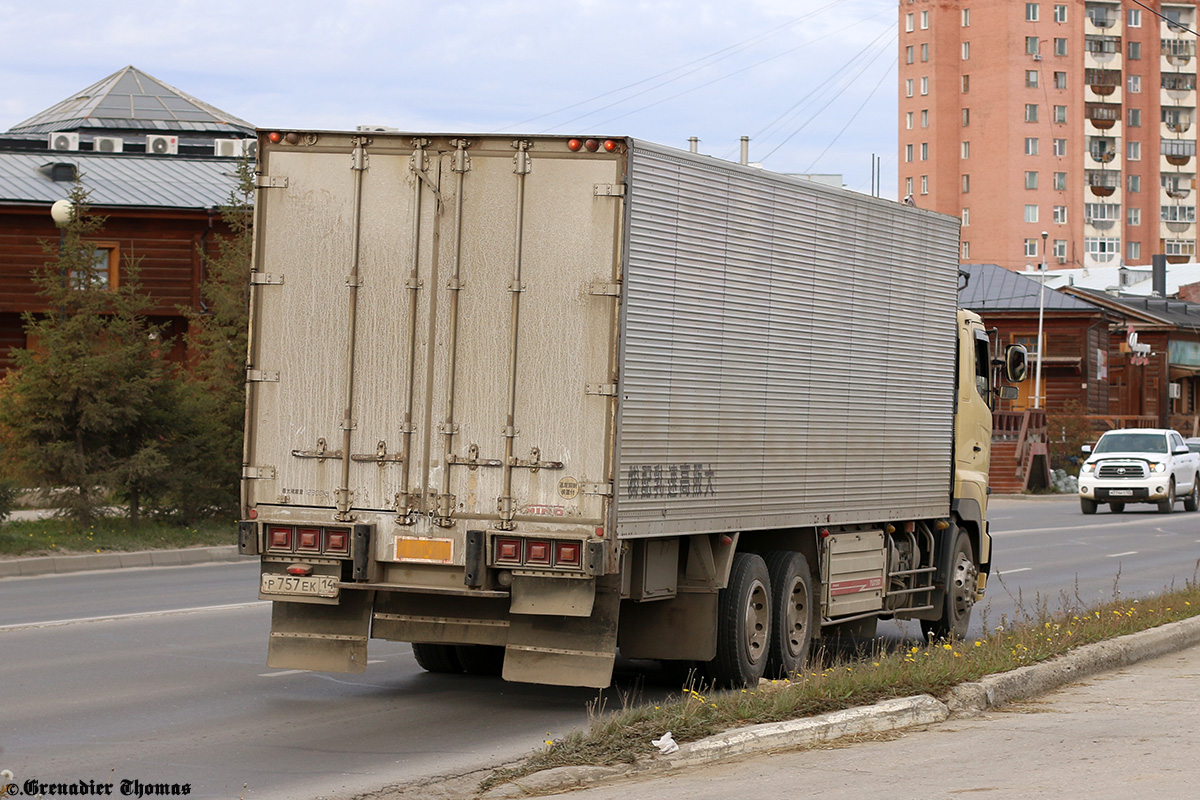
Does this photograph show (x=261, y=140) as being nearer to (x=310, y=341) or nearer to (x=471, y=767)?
(x=310, y=341)

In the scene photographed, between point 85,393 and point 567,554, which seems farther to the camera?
point 85,393

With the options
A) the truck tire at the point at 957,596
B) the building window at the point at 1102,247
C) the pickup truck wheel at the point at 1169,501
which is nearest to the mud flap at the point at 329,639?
the truck tire at the point at 957,596

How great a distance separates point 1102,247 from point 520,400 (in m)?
122

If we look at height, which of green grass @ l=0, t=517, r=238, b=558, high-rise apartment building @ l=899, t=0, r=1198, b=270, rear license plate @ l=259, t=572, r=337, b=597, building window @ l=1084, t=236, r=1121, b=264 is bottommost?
green grass @ l=0, t=517, r=238, b=558

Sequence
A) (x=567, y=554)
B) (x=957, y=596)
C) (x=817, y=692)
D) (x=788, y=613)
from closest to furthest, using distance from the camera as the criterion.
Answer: (x=817, y=692) < (x=567, y=554) < (x=788, y=613) < (x=957, y=596)

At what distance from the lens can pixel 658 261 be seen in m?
9.52

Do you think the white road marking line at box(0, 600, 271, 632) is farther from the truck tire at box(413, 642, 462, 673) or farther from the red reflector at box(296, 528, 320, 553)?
the red reflector at box(296, 528, 320, 553)

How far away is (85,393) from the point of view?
73.9 ft

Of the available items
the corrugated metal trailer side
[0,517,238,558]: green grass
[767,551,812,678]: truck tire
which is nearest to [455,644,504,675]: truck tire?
[767,551,812,678]: truck tire

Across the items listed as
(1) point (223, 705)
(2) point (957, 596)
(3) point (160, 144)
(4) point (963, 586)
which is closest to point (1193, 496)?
(4) point (963, 586)

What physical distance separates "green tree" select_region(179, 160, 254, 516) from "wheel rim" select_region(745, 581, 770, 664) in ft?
50.2

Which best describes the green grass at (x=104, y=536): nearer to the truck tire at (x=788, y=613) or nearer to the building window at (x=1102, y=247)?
the truck tire at (x=788, y=613)

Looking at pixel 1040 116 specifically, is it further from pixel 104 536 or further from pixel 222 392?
pixel 104 536

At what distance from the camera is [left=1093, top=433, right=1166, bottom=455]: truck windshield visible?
3850cm
